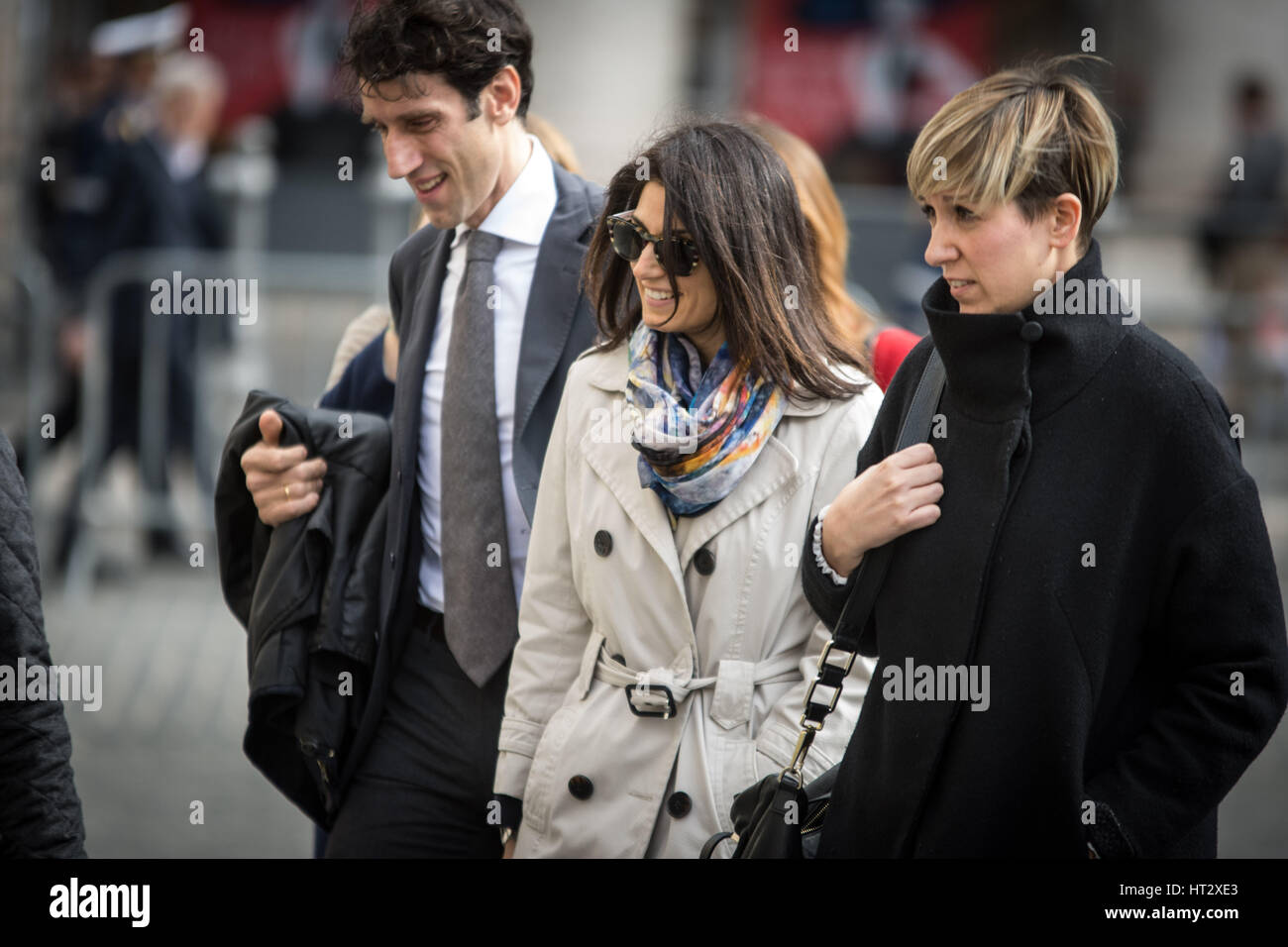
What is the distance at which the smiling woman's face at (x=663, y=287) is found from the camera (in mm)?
3164

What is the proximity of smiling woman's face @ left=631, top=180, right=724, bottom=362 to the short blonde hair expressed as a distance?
67 centimetres

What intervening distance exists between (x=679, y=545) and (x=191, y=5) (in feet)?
53.5

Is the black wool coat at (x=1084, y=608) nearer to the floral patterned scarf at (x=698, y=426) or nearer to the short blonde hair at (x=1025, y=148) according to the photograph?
the short blonde hair at (x=1025, y=148)

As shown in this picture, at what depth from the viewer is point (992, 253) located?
2533 millimetres

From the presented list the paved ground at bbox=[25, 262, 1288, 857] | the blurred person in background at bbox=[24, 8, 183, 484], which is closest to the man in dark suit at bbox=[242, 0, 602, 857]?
the paved ground at bbox=[25, 262, 1288, 857]

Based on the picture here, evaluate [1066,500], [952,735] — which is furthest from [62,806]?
[1066,500]

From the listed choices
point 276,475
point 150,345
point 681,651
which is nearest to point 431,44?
point 276,475

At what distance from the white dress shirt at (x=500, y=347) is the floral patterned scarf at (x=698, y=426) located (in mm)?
526

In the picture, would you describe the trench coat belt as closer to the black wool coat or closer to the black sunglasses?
the black wool coat

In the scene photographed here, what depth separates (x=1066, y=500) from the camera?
2.51 metres

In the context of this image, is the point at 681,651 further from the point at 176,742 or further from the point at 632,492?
the point at 176,742

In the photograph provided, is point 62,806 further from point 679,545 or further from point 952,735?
point 952,735

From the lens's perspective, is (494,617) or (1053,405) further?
(494,617)

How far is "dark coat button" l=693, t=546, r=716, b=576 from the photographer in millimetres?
3115
